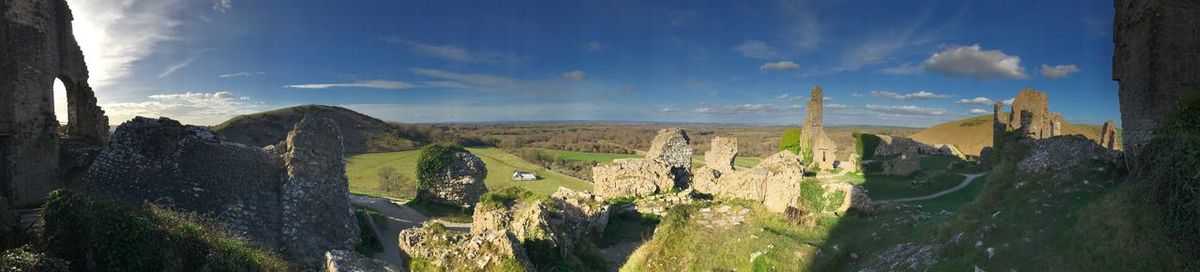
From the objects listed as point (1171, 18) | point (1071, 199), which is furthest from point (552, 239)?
point (1171, 18)

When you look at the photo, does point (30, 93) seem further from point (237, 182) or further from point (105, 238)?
point (105, 238)

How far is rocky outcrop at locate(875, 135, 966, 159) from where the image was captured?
138 ft

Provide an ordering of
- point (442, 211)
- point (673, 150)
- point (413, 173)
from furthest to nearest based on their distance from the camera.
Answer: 1. point (413, 173)
2. point (673, 150)
3. point (442, 211)

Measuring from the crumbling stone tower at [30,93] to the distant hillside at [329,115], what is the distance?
26.9 m

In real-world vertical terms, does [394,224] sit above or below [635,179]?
below

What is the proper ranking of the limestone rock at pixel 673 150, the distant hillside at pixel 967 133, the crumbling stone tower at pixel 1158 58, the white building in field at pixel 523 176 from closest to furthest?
the crumbling stone tower at pixel 1158 58 → the limestone rock at pixel 673 150 → the white building in field at pixel 523 176 → the distant hillside at pixel 967 133

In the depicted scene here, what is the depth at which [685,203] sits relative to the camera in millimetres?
17469

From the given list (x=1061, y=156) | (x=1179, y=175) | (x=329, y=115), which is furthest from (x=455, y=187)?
(x=329, y=115)

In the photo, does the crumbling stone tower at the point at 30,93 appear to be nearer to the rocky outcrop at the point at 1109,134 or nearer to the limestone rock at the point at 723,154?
the limestone rock at the point at 723,154

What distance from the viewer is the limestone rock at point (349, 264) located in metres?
6.53

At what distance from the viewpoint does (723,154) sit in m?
24.0

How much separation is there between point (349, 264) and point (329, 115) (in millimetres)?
41983

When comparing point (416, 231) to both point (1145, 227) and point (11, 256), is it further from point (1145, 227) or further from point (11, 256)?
point (1145, 227)

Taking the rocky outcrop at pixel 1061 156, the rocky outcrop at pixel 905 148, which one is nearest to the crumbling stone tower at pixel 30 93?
the rocky outcrop at pixel 1061 156
